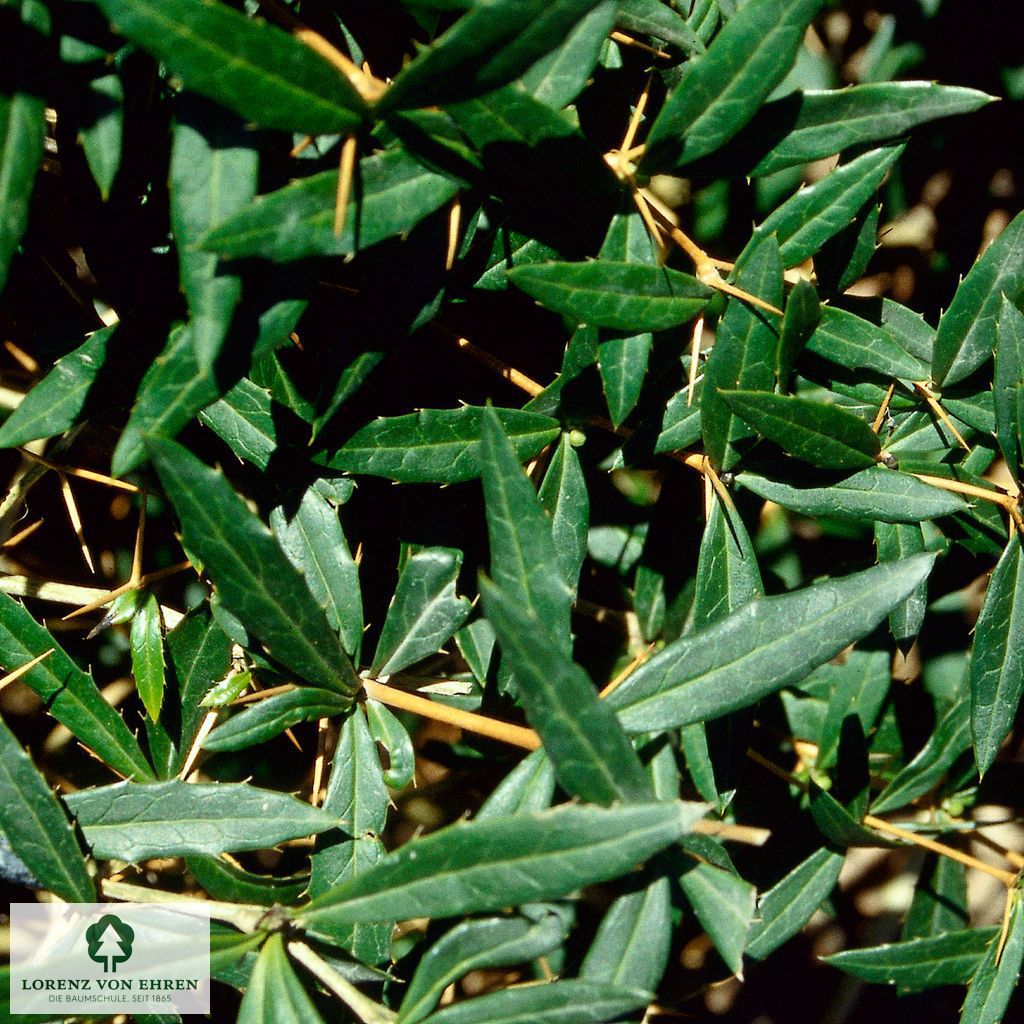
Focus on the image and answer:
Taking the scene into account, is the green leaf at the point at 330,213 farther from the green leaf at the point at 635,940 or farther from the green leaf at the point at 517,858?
the green leaf at the point at 635,940

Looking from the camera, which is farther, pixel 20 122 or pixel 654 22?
pixel 654 22

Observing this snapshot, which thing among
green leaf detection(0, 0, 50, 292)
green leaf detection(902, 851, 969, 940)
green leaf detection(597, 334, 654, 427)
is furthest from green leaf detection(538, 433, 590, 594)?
green leaf detection(902, 851, 969, 940)

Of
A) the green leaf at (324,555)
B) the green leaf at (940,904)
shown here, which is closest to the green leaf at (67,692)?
the green leaf at (324,555)

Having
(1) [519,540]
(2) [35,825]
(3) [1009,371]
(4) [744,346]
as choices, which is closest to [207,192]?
(1) [519,540]

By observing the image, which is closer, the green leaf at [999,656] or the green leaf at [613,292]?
the green leaf at [613,292]

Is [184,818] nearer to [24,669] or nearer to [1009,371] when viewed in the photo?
[24,669]

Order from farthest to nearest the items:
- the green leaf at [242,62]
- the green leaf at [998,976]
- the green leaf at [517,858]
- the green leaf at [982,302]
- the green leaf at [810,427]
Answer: the green leaf at [998,976] → the green leaf at [982,302] → the green leaf at [810,427] → the green leaf at [517,858] → the green leaf at [242,62]
